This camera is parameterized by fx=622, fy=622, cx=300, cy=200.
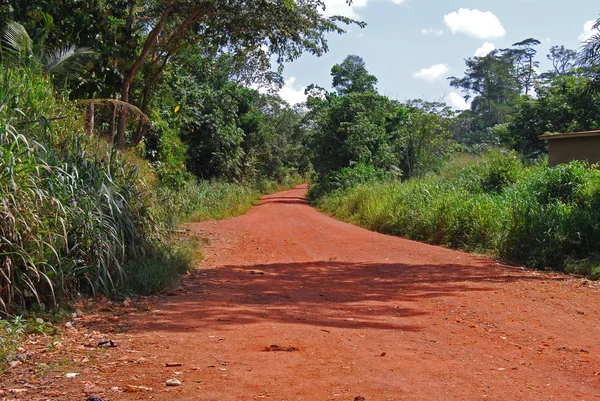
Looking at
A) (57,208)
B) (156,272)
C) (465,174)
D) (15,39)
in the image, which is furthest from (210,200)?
(57,208)

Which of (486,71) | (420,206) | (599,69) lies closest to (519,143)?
(420,206)

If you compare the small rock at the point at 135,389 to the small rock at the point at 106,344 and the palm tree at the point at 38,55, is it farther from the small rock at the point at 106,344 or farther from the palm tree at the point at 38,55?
the palm tree at the point at 38,55

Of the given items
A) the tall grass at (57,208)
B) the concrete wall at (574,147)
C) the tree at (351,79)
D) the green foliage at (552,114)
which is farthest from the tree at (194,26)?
the tree at (351,79)

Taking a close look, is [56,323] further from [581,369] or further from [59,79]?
[59,79]

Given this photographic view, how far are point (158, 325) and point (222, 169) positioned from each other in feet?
92.7

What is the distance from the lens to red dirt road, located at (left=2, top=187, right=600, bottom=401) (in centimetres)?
445

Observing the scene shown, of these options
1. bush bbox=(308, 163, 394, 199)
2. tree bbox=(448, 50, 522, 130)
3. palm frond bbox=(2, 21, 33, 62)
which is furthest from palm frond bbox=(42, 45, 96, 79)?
tree bbox=(448, 50, 522, 130)

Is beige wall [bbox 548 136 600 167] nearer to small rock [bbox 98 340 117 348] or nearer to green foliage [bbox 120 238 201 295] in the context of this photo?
green foliage [bbox 120 238 201 295]

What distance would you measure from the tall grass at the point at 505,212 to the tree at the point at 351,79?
2124cm

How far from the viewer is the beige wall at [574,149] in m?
18.5

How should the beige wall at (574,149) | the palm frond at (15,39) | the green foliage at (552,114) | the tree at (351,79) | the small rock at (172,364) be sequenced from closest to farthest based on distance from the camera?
the small rock at (172,364) < the palm frond at (15,39) < the beige wall at (574,149) < the green foliage at (552,114) < the tree at (351,79)

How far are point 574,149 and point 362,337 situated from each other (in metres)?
15.2

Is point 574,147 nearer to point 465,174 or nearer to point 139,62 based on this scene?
point 465,174

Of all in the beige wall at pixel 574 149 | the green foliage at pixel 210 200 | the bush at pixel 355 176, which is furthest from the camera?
the bush at pixel 355 176
